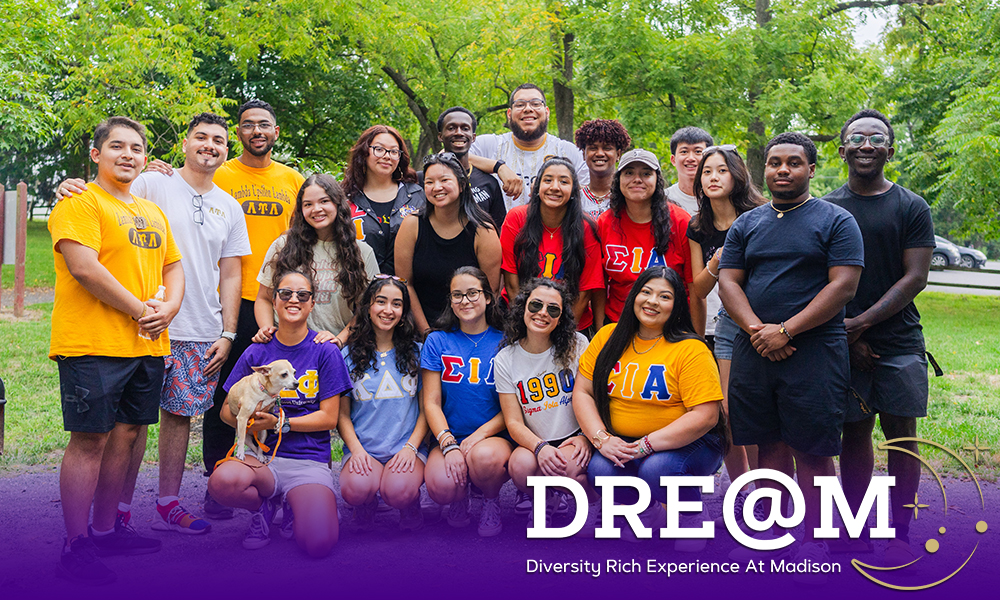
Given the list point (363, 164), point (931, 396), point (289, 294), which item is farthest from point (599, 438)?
point (931, 396)

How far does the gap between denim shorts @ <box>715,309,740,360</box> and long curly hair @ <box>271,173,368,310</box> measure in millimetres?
2157

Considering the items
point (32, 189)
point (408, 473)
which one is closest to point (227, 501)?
point (408, 473)

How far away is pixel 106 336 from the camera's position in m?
3.79

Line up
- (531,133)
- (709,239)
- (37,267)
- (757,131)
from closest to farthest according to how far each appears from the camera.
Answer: (709,239) < (531,133) < (757,131) < (37,267)

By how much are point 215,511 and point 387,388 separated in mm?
1307

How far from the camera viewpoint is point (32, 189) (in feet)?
114

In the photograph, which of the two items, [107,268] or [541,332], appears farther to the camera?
[541,332]

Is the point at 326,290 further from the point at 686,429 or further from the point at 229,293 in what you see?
the point at 686,429

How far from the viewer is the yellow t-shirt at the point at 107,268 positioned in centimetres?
375

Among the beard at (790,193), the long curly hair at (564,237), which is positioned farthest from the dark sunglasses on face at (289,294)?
the beard at (790,193)

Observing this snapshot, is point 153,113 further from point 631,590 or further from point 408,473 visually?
point 631,590

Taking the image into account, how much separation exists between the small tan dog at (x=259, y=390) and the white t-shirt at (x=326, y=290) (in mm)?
544

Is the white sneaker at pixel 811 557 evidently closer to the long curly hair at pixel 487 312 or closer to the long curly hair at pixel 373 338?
the long curly hair at pixel 487 312

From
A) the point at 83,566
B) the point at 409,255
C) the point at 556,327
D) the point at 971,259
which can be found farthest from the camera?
the point at 971,259
